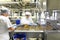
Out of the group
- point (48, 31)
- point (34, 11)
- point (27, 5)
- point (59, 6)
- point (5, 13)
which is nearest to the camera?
point (59, 6)

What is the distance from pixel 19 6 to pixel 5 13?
2.36 meters

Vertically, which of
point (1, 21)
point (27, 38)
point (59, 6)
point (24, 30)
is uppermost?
point (59, 6)

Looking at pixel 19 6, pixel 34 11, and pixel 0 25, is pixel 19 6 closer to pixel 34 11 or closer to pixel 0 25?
pixel 34 11

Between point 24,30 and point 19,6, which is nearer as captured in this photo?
point 24,30

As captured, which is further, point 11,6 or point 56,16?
point 11,6

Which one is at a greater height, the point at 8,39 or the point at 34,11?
the point at 34,11

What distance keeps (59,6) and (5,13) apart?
2.85 feet

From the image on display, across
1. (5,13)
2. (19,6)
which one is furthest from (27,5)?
(5,13)

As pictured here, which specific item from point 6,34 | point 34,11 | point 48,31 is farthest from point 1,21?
point 34,11

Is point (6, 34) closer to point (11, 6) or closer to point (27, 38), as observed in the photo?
point (27, 38)

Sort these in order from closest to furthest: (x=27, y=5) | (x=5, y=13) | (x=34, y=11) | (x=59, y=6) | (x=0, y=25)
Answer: (x=59, y=6) → (x=0, y=25) → (x=5, y=13) → (x=34, y=11) → (x=27, y=5)

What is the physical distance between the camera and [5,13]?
6.89 ft

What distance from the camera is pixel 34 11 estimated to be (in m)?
4.26

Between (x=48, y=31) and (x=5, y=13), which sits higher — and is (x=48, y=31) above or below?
below
